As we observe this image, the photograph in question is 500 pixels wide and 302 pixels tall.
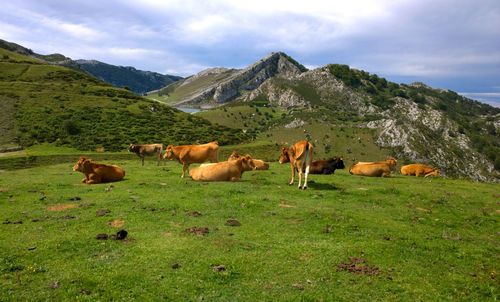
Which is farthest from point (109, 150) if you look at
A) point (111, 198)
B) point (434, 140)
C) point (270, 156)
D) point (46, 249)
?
point (434, 140)

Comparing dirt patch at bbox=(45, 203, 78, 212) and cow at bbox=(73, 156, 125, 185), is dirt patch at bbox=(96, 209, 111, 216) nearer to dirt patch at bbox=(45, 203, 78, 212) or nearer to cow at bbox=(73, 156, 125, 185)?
dirt patch at bbox=(45, 203, 78, 212)

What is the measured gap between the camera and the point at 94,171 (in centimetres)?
1777

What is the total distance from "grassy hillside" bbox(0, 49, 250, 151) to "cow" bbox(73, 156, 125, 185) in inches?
1584

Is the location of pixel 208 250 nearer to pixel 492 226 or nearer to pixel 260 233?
pixel 260 233

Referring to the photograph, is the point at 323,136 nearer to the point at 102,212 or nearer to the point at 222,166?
the point at 222,166

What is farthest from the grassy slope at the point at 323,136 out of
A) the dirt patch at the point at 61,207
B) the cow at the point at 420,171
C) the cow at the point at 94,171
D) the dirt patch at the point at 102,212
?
the dirt patch at the point at 102,212

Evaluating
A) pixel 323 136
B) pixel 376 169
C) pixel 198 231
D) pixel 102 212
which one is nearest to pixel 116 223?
pixel 102 212

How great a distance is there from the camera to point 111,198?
13.4m

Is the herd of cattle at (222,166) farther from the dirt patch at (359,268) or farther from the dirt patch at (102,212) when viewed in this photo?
the dirt patch at (359,268)

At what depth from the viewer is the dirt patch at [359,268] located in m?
7.25

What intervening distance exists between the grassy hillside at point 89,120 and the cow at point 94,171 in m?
40.2

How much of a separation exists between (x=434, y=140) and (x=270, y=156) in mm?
110276

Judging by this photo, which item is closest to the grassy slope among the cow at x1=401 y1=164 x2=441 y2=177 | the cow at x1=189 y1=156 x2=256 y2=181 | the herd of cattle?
the cow at x1=401 y1=164 x2=441 y2=177

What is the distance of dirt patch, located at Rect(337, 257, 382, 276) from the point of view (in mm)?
7247
